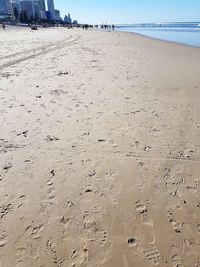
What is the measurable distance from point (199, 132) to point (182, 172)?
5.74ft

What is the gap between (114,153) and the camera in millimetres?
4746

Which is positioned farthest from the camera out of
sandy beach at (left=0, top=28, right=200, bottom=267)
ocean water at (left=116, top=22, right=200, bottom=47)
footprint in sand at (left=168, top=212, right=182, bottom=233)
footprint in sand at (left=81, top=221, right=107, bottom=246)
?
ocean water at (left=116, top=22, right=200, bottom=47)

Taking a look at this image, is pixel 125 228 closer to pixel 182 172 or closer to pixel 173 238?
pixel 173 238

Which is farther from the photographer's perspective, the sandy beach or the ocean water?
the ocean water

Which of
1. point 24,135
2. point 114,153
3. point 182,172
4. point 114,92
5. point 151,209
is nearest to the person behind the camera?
point 151,209

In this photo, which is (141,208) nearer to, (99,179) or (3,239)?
(99,179)

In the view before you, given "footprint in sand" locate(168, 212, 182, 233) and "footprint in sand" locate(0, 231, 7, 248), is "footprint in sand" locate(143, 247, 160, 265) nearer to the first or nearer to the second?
"footprint in sand" locate(168, 212, 182, 233)

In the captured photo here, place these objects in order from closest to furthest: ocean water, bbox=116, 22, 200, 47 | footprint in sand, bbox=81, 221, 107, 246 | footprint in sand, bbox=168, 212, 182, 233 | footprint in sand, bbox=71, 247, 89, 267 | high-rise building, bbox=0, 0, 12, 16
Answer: footprint in sand, bbox=71, 247, 89, 267 < footprint in sand, bbox=81, 221, 107, 246 < footprint in sand, bbox=168, 212, 182, 233 < ocean water, bbox=116, 22, 200, 47 < high-rise building, bbox=0, 0, 12, 16

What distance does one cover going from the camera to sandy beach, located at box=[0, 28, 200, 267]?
2.83 metres

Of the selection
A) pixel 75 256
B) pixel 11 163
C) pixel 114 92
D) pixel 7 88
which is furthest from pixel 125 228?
pixel 7 88

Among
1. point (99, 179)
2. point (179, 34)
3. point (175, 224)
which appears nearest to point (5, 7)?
point (179, 34)

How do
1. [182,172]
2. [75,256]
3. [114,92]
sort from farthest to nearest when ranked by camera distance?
[114,92] < [182,172] < [75,256]

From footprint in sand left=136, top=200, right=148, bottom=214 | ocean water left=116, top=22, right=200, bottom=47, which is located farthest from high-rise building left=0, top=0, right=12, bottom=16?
footprint in sand left=136, top=200, right=148, bottom=214

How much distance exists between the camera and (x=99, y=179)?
4.02 m
